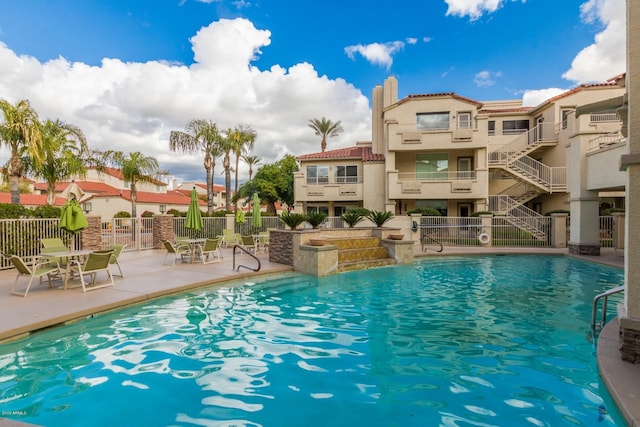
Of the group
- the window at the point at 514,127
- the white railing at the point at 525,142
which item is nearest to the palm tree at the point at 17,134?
the white railing at the point at 525,142

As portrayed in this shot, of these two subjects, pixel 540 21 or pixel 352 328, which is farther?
pixel 540 21

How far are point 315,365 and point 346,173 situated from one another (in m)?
23.9

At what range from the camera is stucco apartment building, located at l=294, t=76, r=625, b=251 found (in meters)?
24.0

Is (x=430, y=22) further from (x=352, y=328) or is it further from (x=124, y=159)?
(x=124, y=159)

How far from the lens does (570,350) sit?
4.87 metres

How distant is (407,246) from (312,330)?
8.99 m

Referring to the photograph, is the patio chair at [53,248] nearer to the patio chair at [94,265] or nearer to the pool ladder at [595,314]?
the patio chair at [94,265]

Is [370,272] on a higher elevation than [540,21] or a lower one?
lower

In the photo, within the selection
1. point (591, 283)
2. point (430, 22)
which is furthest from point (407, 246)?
point (430, 22)

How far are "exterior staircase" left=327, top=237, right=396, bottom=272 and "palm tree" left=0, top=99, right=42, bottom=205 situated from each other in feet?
51.1

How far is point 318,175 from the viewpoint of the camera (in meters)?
27.8

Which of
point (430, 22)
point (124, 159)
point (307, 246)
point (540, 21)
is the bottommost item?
point (307, 246)

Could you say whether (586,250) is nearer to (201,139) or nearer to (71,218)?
(71,218)

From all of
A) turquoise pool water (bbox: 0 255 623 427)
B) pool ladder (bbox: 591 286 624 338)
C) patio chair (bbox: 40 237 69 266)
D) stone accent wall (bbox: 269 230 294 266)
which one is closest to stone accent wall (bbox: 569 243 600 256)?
turquoise pool water (bbox: 0 255 623 427)
